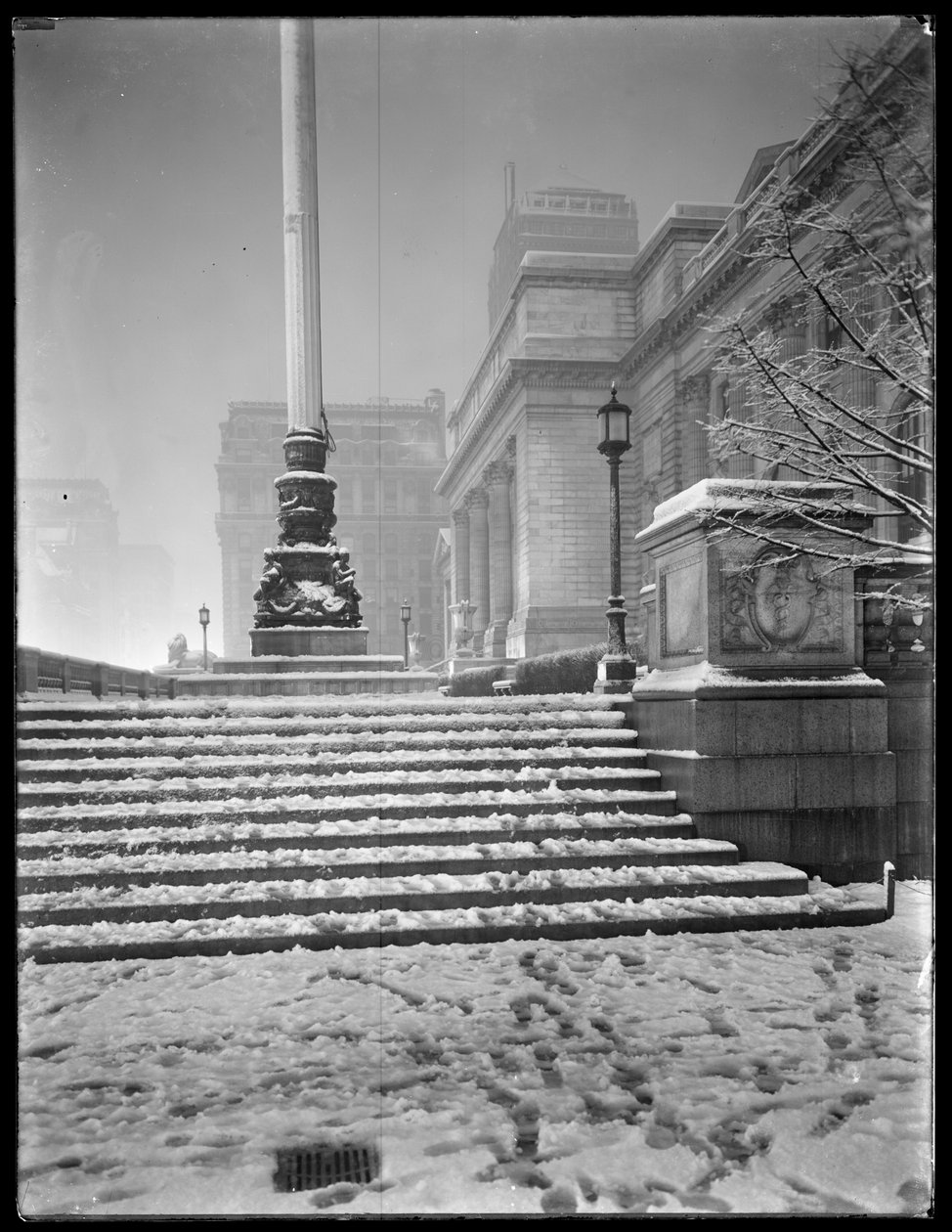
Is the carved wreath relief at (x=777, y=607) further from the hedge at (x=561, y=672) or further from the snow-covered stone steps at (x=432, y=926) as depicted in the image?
the hedge at (x=561, y=672)

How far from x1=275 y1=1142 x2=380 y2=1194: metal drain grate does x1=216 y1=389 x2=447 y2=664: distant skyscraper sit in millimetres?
3211

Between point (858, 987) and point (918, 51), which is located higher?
point (918, 51)

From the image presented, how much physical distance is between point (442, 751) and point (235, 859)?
233 centimetres

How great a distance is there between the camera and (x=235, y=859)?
546cm

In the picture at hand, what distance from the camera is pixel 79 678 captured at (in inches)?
528

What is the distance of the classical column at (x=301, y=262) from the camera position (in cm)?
1236

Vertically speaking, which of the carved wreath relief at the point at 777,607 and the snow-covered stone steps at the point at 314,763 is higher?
the carved wreath relief at the point at 777,607

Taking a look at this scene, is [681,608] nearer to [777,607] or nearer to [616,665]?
[777,607]

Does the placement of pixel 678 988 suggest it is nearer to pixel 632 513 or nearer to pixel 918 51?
pixel 918 51

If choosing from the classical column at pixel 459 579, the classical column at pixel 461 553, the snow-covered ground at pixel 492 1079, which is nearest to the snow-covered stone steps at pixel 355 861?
the snow-covered ground at pixel 492 1079

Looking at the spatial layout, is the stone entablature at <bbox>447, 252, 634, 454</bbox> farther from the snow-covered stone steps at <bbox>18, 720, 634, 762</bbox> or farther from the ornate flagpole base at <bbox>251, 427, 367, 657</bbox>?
the snow-covered stone steps at <bbox>18, 720, 634, 762</bbox>

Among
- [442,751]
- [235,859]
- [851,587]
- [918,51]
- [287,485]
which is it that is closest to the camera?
[918,51]

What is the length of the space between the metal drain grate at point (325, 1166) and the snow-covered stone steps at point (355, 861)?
103 inches
